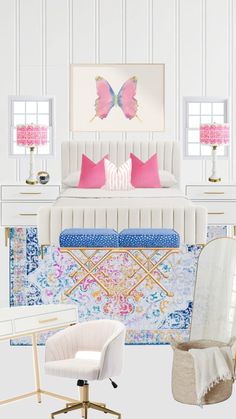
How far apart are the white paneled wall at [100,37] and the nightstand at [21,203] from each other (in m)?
0.82

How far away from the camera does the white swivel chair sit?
4105mm

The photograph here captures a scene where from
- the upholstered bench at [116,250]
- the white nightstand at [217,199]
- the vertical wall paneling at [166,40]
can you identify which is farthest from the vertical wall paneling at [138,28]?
the upholstered bench at [116,250]

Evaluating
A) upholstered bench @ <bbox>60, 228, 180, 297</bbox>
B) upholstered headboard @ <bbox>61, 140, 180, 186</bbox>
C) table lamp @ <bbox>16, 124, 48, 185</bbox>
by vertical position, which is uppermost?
table lamp @ <bbox>16, 124, 48, 185</bbox>

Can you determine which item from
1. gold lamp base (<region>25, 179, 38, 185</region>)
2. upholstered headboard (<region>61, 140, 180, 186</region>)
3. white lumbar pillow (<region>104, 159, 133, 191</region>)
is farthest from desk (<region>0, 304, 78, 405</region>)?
upholstered headboard (<region>61, 140, 180, 186</region>)

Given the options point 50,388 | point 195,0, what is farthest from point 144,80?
point 50,388

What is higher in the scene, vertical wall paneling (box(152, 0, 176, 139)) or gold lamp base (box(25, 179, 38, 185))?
vertical wall paneling (box(152, 0, 176, 139))

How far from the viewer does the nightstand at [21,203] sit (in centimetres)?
828

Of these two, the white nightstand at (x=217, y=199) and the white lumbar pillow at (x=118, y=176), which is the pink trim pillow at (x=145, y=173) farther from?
the white nightstand at (x=217, y=199)

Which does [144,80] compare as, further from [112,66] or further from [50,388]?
[50,388]

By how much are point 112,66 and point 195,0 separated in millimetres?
1200

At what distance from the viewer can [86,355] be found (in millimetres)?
4512

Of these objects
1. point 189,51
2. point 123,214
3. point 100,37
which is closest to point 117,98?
point 100,37

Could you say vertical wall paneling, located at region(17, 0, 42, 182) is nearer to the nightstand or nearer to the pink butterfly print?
the pink butterfly print

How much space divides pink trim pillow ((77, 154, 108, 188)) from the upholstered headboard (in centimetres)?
22
